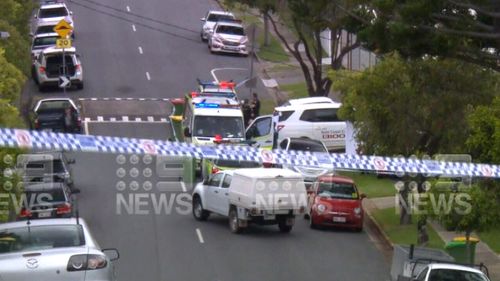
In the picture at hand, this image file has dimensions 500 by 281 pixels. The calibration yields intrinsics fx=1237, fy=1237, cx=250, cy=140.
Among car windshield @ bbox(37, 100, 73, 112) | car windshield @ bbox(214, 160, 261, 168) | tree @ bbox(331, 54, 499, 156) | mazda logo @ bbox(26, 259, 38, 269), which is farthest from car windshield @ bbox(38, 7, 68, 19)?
mazda logo @ bbox(26, 259, 38, 269)

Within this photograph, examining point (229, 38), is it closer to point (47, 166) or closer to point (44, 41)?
point (44, 41)

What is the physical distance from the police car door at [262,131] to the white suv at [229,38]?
17.0 metres

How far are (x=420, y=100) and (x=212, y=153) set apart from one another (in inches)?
231

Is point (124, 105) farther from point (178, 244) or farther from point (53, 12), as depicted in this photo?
point (178, 244)

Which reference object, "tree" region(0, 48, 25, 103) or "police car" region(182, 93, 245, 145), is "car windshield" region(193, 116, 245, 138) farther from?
"tree" region(0, 48, 25, 103)

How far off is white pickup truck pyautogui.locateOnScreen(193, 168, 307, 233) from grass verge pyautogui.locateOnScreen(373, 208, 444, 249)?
2547 mm

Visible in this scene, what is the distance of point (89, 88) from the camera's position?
171ft

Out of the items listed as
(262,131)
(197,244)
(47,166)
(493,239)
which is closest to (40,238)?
(197,244)

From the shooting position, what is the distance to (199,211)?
33.0m

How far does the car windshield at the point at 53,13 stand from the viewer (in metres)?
60.5

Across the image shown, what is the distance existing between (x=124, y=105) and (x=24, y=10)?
254 inches

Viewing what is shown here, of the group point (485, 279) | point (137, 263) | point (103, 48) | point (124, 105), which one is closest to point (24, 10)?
point (124, 105)

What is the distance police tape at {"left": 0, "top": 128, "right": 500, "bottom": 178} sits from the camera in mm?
21688

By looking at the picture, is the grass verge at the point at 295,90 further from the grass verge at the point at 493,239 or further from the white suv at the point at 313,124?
the grass verge at the point at 493,239
